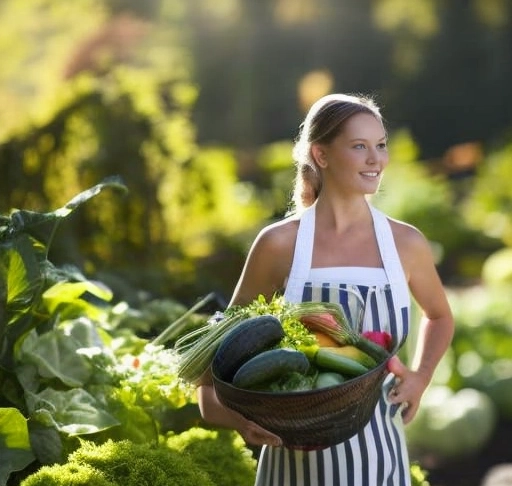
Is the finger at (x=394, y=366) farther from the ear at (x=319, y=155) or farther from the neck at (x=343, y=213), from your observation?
the ear at (x=319, y=155)

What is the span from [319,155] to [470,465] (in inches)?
144

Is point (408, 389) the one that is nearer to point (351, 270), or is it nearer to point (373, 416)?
point (373, 416)

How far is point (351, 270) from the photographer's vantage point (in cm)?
246

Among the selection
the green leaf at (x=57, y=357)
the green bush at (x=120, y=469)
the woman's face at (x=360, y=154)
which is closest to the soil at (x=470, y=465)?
the green leaf at (x=57, y=357)

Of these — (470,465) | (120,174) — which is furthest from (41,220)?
(470,465)

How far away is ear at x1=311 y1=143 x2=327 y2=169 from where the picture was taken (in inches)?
98.8

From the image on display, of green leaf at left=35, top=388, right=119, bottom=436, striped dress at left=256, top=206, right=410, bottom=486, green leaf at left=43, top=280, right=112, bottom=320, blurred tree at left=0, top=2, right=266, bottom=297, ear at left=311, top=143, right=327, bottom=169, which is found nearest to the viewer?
striped dress at left=256, top=206, right=410, bottom=486

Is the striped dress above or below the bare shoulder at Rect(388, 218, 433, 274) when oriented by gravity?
below

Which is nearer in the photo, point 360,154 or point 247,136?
point 360,154

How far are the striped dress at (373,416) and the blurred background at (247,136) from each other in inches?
16.1

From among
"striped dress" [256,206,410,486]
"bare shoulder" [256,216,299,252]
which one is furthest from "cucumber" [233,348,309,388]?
"bare shoulder" [256,216,299,252]

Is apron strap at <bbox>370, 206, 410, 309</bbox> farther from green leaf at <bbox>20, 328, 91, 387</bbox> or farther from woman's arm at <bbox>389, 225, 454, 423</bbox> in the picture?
green leaf at <bbox>20, 328, 91, 387</bbox>

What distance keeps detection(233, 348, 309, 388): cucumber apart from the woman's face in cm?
52

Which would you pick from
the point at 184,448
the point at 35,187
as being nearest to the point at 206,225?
the point at 35,187
